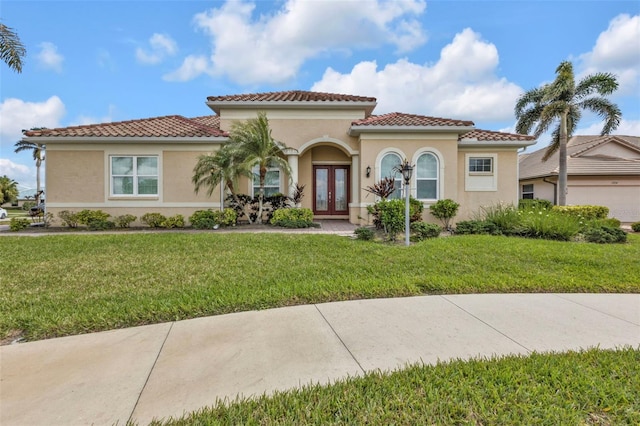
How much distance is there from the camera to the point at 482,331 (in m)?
4.08

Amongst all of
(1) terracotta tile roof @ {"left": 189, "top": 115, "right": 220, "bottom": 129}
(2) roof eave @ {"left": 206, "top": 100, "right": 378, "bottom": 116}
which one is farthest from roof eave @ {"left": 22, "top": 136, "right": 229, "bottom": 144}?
(1) terracotta tile roof @ {"left": 189, "top": 115, "right": 220, "bottom": 129}

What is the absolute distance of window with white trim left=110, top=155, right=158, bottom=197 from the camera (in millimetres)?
13803

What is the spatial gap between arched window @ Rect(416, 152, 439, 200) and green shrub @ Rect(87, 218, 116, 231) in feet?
43.5

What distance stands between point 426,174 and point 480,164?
3.00 metres

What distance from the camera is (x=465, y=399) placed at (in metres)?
2.65

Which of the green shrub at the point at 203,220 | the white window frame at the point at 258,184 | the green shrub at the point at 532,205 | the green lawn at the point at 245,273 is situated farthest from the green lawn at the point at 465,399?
the white window frame at the point at 258,184

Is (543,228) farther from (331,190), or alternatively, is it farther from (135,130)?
(135,130)

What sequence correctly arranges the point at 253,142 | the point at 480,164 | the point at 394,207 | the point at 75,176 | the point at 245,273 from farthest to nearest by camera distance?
the point at 480,164, the point at 75,176, the point at 253,142, the point at 394,207, the point at 245,273

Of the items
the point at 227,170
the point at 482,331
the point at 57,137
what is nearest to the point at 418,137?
the point at 227,170

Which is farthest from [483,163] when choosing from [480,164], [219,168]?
[219,168]

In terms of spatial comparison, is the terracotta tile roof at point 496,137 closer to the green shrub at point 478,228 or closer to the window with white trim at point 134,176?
the green shrub at point 478,228

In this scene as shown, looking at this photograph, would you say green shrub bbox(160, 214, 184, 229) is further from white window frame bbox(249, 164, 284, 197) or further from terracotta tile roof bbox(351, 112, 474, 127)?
terracotta tile roof bbox(351, 112, 474, 127)

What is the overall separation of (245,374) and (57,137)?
48.8 ft

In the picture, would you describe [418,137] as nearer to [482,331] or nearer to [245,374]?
[482,331]
